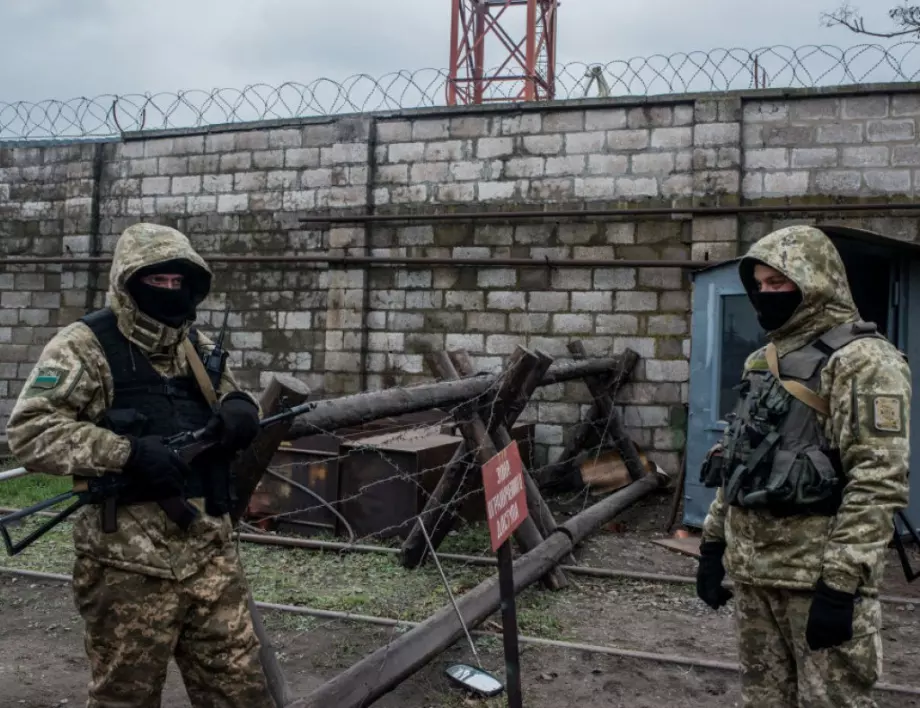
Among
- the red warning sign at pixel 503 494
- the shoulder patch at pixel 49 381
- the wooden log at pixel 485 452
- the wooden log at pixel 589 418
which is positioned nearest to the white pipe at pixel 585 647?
the wooden log at pixel 485 452

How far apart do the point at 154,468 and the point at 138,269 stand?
0.66 m

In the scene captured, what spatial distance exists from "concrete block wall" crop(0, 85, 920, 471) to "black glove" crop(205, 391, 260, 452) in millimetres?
5806

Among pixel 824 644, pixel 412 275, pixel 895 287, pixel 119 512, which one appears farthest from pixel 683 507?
pixel 119 512

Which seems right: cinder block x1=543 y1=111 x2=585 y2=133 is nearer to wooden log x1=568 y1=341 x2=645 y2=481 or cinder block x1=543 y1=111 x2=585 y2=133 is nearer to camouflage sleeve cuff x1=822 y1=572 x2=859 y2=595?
wooden log x1=568 y1=341 x2=645 y2=481

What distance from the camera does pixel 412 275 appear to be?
8.66 metres

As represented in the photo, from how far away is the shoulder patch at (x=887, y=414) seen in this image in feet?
7.73

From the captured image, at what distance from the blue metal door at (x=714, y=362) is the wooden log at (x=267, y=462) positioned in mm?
4254

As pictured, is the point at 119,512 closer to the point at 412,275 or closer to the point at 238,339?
the point at 412,275

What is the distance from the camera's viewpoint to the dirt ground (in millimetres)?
3678

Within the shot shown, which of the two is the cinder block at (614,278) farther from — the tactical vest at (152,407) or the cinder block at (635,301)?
the tactical vest at (152,407)

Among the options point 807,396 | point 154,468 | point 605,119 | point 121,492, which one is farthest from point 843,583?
point 605,119

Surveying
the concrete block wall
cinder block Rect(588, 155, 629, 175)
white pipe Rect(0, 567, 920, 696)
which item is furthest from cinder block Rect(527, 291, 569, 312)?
white pipe Rect(0, 567, 920, 696)

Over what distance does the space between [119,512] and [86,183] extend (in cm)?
849

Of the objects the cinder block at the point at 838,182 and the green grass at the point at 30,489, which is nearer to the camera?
the cinder block at the point at 838,182
